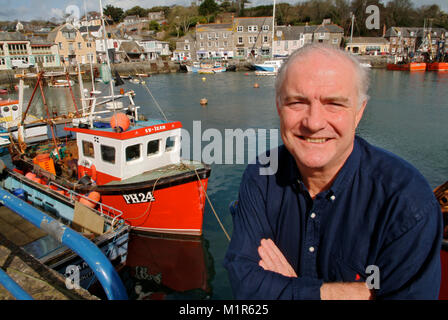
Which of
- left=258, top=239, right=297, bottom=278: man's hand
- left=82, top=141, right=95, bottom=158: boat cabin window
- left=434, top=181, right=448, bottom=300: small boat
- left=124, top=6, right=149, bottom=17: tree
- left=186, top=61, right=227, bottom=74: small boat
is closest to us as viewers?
left=258, top=239, right=297, bottom=278: man's hand

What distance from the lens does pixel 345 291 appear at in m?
1.58

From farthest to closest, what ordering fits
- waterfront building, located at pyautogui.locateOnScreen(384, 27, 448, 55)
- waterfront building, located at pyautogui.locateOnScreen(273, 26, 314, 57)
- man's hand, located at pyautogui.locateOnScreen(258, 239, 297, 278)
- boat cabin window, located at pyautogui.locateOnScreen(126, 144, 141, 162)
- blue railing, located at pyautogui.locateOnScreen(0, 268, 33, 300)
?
waterfront building, located at pyautogui.locateOnScreen(384, 27, 448, 55) < waterfront building, located at pyautogui.locateOnScreen(273, 26, 314, 57) < boat cabin window, located at pyautogui.locateOnScreen(126, 144, 141, 162) < blue railing, located at pyautogui.locateOnScreen(0, 268, 33, 300) < man's hand, located at pyautogui.locateOnScreen(258, 239, 297, 278)

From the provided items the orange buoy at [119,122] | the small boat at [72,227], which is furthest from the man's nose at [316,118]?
the orange buoy at [119,122]

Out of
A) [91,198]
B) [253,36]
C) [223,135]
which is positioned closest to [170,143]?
[91,198]

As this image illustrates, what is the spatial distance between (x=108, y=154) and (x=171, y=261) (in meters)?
3.67

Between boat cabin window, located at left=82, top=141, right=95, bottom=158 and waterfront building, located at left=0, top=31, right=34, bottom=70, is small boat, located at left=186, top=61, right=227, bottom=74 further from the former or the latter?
boat cabin window, located at left=82, top=141, right=95, bottom=158

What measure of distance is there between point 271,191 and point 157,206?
7.77 metres

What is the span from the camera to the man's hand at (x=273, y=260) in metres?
1.76

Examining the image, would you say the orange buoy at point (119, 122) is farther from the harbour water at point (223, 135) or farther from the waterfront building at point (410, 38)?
the waterfront building at point (410, 38)

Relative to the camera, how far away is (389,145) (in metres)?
18.5

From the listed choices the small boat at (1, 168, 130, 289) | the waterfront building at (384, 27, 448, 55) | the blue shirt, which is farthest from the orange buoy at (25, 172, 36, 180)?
the waterfront building at (384, 27, 448, 55)

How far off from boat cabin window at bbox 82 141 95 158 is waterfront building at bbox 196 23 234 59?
75.5 meters

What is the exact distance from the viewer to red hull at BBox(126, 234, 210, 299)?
835 centimetres

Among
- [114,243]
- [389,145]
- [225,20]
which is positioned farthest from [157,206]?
[225,20]
